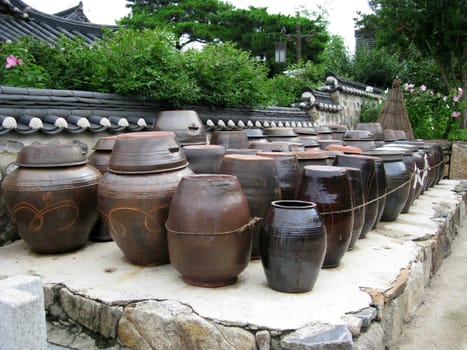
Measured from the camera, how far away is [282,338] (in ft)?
7.51

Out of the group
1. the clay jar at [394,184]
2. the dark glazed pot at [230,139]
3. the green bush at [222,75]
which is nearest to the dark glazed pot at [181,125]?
the dark glazed pot at [230,139]

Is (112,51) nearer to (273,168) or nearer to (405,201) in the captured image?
(273,168)

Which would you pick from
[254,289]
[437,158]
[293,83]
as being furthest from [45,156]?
[293,83]

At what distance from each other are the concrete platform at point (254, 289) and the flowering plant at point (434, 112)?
7853 millimetres

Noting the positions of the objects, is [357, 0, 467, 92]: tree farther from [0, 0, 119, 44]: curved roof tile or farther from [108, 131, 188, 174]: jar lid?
[108, 131, 188, 174]: jar lid

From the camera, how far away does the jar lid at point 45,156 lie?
11.2 feet

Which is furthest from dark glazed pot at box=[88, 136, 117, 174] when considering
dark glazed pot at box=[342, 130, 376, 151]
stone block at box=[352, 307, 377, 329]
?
dark glazed pot at box=[342, 130, 376, 151]

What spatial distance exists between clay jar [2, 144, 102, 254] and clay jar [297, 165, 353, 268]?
5.77 ft

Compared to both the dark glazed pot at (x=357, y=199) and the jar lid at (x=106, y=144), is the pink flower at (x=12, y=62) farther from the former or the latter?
the dark glazed pot at (x=357, y=199)

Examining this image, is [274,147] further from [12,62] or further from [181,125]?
[12,62]

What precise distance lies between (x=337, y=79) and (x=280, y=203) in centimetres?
918

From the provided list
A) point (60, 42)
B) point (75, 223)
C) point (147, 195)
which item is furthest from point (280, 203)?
point (60, 42)

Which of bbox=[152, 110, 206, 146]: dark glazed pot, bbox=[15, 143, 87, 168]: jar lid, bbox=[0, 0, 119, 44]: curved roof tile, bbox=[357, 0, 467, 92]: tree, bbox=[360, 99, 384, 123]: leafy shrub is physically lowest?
bbox=[15, 143, 87, 168]: jar lid

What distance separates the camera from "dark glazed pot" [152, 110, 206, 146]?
→ 4.45 m
